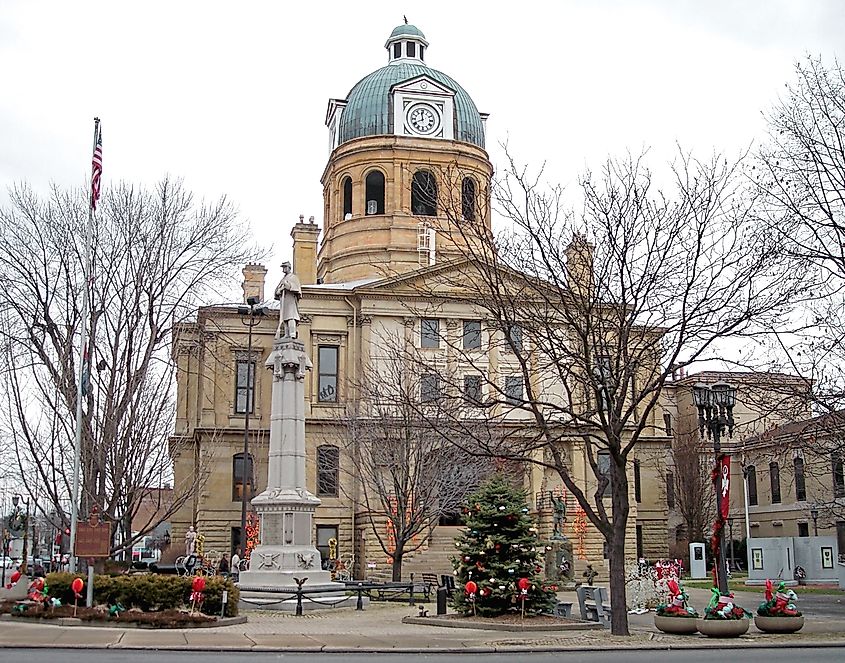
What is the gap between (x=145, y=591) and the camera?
2236 centimetres

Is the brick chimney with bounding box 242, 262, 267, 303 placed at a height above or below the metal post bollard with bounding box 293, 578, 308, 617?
above

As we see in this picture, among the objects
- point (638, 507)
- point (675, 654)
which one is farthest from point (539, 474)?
point (675, 654)

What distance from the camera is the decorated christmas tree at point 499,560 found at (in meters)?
23.3

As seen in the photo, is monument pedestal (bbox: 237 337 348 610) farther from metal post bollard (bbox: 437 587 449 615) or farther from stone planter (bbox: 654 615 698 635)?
stone planter (bbox: 654 615 698 635)

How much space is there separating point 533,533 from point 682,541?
5093 cm

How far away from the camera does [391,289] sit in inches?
2165

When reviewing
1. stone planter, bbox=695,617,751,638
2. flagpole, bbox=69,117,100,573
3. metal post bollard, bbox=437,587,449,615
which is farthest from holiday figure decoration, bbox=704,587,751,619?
flagpole, bbox=69,117,100,573

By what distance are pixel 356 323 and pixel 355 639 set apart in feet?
122

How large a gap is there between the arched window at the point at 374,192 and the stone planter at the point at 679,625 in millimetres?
45233

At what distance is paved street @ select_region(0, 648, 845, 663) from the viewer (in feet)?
52.6

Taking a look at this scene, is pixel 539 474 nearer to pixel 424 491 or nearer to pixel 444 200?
pixel 424 491

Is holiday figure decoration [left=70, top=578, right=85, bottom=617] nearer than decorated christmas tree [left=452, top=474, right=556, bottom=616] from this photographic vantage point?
Yes

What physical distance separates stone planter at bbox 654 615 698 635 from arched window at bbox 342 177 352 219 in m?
46.5

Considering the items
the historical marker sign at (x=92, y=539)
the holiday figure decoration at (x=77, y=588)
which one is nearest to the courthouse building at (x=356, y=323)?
the historical marker sign at (x=92, y=539)
